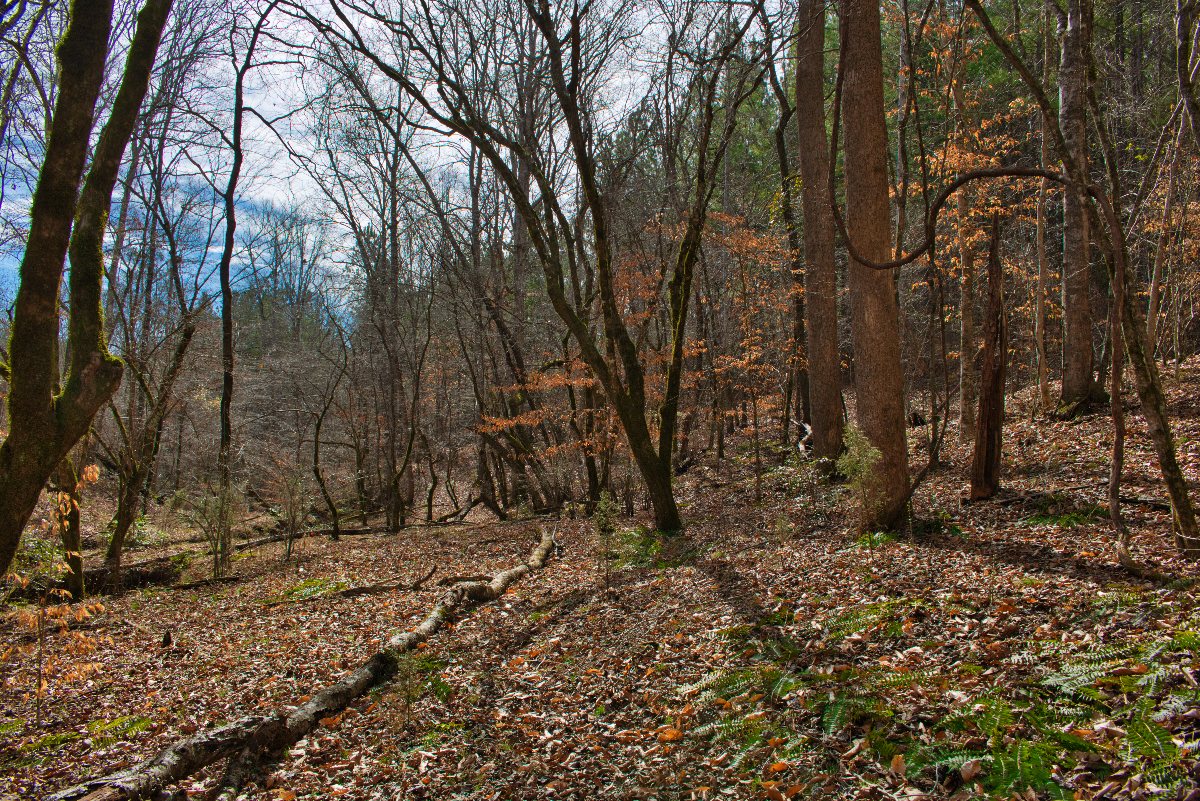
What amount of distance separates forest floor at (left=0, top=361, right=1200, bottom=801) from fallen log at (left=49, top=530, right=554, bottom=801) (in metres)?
0.13

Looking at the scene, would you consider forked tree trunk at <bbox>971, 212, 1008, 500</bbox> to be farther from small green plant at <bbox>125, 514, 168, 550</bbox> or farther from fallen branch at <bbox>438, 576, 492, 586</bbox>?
small green plant at <bbox>125, 514, 168, 550</bbox>

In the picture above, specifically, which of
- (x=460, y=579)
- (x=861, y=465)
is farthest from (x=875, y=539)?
(x=460, y=579)

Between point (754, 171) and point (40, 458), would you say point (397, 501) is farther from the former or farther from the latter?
point (754, 171)

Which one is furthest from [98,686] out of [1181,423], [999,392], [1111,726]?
[1181,423]

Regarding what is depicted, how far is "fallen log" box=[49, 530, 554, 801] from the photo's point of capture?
3.34 metres

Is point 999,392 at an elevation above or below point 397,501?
above

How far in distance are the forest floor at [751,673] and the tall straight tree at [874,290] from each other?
520 millimetres

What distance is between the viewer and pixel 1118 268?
360cm

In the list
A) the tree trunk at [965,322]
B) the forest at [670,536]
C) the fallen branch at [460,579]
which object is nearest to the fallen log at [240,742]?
the forest at [670,536]

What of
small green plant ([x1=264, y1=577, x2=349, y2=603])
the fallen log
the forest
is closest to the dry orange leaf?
the forest

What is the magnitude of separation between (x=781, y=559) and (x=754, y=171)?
58.1 ft

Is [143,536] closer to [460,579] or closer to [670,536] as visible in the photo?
[460,579]

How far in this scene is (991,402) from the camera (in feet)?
21.9

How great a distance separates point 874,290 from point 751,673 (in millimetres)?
3952
